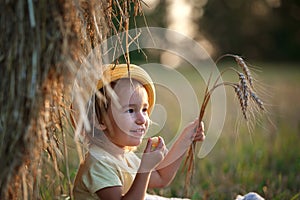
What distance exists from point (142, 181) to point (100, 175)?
23cm

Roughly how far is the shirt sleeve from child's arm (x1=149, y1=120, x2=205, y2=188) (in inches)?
14.6

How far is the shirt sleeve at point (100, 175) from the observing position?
304 cm

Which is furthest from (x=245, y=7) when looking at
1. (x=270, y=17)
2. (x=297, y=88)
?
(x=297, y=88)

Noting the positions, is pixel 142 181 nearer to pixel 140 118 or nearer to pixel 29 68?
pixel 140 118

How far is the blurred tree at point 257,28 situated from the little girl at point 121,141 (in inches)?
1108

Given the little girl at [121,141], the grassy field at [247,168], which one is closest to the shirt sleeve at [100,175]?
the little girl at [121,141]

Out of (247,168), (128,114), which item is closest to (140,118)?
(128,114)

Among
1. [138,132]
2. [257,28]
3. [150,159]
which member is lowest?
[150,159]

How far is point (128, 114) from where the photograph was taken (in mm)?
3117

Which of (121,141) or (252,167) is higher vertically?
(121,141)

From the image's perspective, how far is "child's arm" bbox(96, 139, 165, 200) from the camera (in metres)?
2.95

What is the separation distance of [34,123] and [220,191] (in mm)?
2076

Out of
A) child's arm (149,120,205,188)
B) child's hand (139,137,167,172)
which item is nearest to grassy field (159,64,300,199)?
child's arm (149,120,205,188)

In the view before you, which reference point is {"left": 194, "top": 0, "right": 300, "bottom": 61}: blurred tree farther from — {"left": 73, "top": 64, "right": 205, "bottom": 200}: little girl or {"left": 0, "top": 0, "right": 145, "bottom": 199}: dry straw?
{"left": 0, "top": 0, "right": 145, "bottom": 199}: dry straw
